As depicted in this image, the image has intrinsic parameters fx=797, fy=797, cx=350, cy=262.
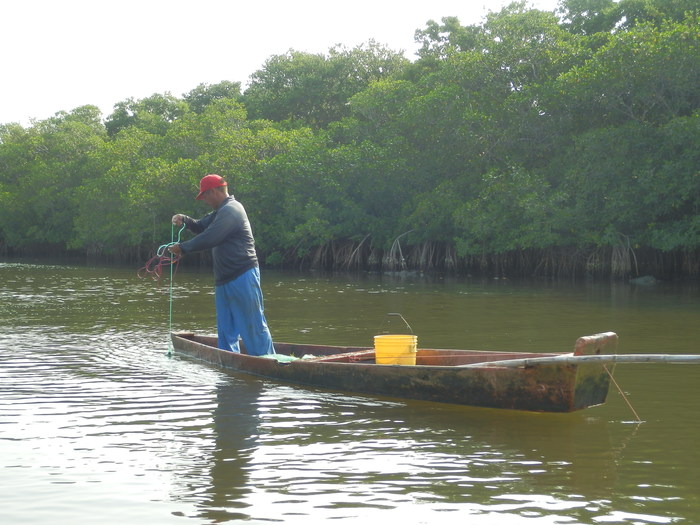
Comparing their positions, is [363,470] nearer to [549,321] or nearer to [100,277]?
[549,321]

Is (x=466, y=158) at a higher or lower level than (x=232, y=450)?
higher

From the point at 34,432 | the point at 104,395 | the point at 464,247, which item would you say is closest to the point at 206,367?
the point at 104,395

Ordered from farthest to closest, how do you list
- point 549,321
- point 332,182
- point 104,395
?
point 332,182, point 549,321, point 104,395

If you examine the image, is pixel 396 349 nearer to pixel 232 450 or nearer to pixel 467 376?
pixel 467 376

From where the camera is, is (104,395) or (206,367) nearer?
(104,395)

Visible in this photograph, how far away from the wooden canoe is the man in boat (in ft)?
1.14

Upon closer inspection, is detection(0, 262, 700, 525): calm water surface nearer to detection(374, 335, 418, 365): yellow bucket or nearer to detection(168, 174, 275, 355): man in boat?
detection(168, 174, 275, 355): man in boat

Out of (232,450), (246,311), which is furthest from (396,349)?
(232,450)

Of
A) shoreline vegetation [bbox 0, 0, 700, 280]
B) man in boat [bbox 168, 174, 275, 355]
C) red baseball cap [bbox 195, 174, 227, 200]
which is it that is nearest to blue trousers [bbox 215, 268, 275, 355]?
man in boat [bbox 168, 174, 275, 355]

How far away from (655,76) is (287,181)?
1941 centimetres

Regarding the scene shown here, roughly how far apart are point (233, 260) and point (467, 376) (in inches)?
129

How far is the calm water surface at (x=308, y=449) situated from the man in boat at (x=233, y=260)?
1.98ft

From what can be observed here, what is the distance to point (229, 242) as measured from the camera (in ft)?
30.6

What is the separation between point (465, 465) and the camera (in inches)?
230
